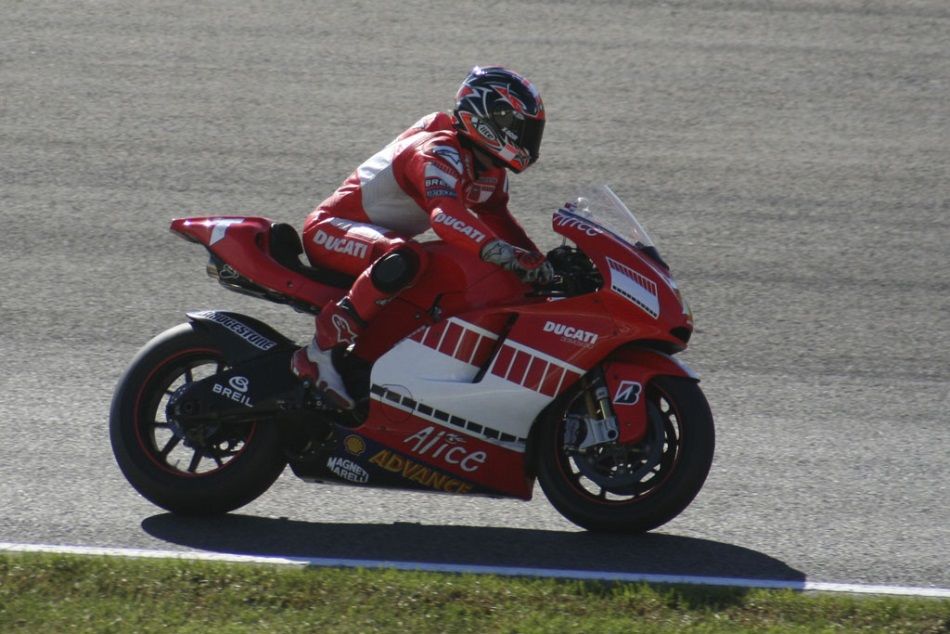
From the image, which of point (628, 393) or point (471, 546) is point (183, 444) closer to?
point (471, 546)

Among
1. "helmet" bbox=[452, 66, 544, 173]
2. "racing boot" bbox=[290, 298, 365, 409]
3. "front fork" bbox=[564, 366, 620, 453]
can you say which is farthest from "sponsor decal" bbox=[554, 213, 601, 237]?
"racing boot" bbox=[290, 298, 365, 409]

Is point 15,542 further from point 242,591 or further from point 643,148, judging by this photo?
point 643,148

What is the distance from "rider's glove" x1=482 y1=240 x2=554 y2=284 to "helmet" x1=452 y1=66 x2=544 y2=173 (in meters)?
0.46

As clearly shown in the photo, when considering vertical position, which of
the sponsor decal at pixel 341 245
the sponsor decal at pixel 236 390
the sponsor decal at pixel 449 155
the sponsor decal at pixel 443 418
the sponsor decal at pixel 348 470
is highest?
the sponsor decal at pixel 449 155

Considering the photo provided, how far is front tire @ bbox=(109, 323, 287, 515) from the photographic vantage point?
6.18 m

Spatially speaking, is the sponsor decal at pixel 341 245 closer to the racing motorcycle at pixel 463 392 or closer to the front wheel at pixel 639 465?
the racing motorcycle at pixel 463 392

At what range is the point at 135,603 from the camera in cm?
522

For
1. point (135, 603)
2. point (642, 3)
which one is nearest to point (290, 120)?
point (642, 3)

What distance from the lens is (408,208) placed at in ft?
21.2

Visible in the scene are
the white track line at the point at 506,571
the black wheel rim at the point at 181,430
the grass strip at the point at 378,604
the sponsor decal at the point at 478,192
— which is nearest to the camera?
the grass strip at the point at 378,604

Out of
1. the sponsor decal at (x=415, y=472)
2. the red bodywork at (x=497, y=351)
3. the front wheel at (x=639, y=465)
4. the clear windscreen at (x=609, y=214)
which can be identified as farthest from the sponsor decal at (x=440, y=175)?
Result: the sponsor decal at (x=415, y=472)

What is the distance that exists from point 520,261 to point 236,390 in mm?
1302

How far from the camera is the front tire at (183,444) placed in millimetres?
6184

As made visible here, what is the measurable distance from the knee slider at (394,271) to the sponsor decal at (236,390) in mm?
720
